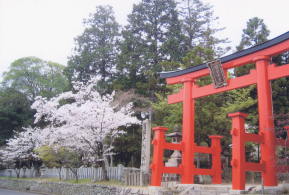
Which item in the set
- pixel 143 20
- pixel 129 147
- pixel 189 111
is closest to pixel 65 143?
pixel 129 147

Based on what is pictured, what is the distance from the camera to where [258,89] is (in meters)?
10.2

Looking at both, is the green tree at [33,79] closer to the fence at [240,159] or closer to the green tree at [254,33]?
the green tree at [254,33]

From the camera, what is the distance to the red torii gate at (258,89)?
9523 mm

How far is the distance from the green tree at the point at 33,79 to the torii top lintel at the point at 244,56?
84.3 ft

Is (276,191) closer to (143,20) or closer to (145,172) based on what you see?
(145,172)

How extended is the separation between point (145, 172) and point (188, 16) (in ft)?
75.4

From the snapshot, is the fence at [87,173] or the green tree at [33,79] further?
the green tree at [33,79]

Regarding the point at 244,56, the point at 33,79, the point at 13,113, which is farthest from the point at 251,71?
the point at 33,79

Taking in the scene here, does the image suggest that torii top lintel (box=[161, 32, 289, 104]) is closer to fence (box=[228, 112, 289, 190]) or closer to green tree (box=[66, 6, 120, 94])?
fence (box=[228, 112, 289, 190])

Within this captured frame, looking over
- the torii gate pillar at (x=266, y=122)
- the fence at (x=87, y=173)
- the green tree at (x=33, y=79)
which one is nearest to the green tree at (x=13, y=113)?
the green tree at (x=33, y=79)

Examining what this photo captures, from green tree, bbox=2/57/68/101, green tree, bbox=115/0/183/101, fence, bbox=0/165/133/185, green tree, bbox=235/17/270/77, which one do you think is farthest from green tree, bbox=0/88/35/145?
green tree, bbox=235/17/270/77

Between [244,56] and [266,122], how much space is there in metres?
2.82

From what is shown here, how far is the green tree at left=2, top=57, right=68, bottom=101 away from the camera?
1444 inches

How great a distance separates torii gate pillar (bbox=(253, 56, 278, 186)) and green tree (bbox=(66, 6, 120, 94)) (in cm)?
1938
